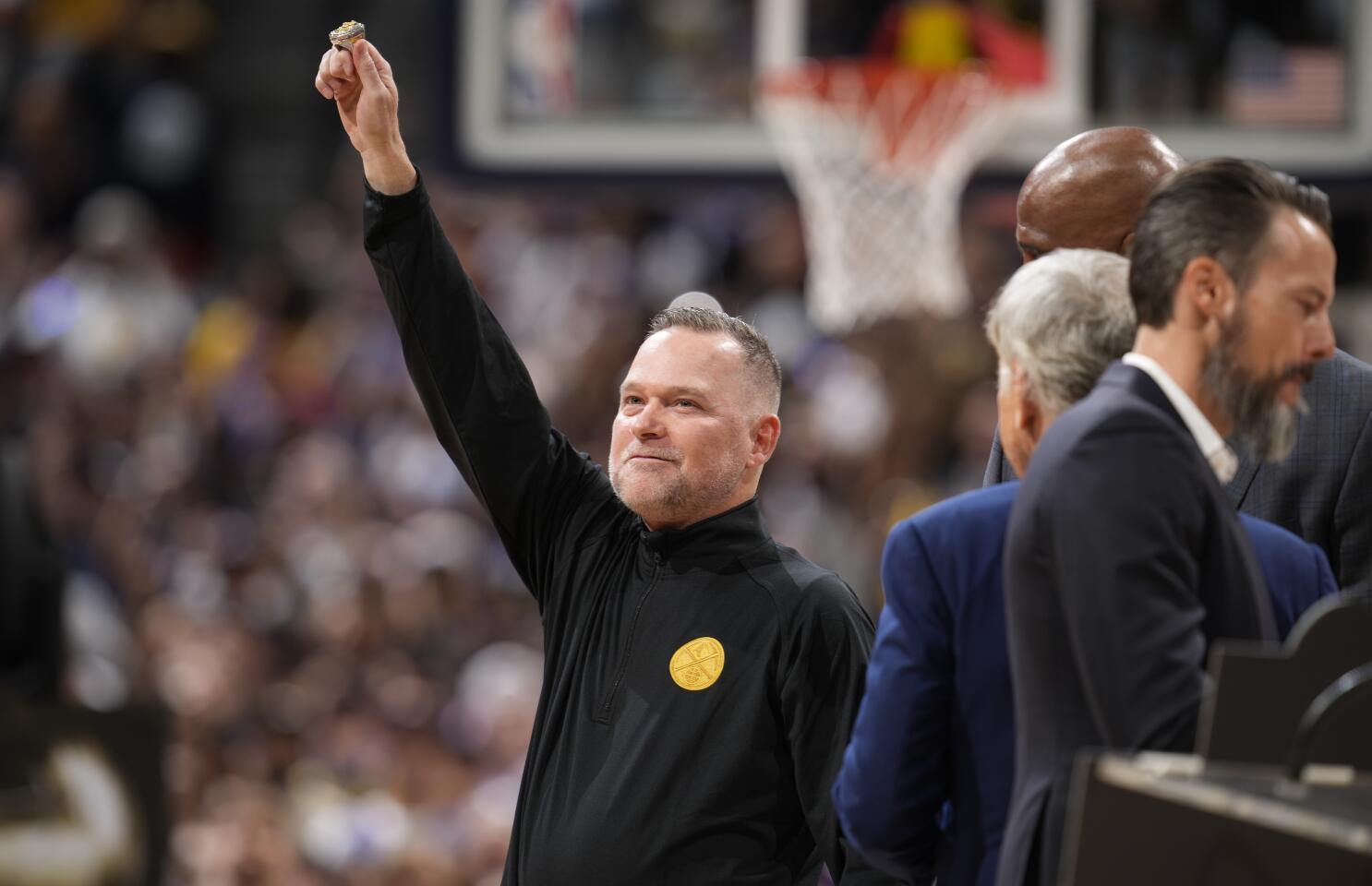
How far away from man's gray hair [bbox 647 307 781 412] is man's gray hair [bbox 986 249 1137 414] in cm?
87

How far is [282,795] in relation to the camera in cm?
779

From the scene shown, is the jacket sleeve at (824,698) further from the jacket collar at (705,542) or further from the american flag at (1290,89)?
the american flag at (1290,89)

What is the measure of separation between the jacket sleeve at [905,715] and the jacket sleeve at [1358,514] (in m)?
0.87

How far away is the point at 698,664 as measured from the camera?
121 inches

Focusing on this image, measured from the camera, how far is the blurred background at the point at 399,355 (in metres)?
7.30

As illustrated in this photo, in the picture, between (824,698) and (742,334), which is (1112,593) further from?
(742,334)

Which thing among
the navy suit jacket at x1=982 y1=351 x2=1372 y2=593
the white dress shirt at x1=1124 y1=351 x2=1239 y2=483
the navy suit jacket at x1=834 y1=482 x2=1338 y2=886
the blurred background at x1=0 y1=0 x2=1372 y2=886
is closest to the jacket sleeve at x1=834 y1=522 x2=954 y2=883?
the navy suit jacket at x1=834 y1=482 x2=1338 y2=886

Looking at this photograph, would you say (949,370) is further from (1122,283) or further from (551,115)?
(1122,283)

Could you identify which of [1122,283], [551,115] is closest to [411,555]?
[551,115]

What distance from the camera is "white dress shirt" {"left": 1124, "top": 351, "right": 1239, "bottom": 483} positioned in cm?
226

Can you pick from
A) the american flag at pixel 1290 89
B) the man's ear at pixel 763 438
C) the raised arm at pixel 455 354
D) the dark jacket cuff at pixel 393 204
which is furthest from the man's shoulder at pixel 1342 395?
the american flag at pixel 1290 89

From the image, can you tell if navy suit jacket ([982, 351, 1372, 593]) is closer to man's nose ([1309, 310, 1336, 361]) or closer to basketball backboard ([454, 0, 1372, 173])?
man's nose ([1309, 310, 1336, 361])

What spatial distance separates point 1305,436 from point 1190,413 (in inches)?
31.9

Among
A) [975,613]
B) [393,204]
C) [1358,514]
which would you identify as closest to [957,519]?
[975,613]
